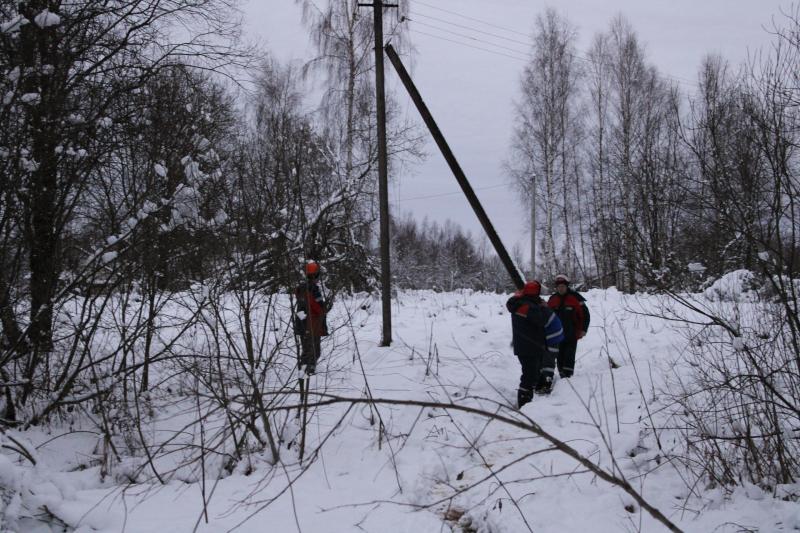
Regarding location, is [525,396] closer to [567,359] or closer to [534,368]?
[534,368]

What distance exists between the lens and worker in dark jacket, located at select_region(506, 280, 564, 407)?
19.4 feet

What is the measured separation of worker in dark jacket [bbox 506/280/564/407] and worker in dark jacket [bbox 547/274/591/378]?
432 mm

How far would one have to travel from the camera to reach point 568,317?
6.48 meters

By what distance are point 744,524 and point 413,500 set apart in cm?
220

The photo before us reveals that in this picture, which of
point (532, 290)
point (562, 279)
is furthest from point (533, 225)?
point (532, 290)

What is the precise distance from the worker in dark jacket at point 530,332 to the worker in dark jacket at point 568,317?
0.43 metres

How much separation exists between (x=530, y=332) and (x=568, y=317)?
0.81m

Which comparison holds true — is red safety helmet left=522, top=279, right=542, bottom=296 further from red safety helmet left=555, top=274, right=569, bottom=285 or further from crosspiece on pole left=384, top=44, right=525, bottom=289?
crosspiece on pole left=384, top=44, right=525, bottom=289

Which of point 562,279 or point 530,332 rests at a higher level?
point 562,279

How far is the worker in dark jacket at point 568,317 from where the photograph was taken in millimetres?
6477

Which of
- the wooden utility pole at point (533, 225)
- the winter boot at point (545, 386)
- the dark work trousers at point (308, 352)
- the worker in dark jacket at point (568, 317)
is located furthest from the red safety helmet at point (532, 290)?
the wooden utility pole at point (533, 225)

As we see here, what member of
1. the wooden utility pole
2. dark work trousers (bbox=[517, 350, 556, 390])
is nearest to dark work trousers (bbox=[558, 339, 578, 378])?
dark work trousers (bbox=[517, 350, 556, 390])

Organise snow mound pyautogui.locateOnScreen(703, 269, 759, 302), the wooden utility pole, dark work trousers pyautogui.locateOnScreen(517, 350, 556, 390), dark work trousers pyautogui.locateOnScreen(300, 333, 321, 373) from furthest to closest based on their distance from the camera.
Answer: the wooden utility pole, dark work trousers pyautogui.locateOnScreen(517, 350, 556, 390), snow mound pyautogui.locateOnScreen(703, 269, 759, 302), dark work trousers pyautogui.locateOnScreen(300, 333, 321, 373)

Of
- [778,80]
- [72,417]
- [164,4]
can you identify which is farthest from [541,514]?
[164,4]
